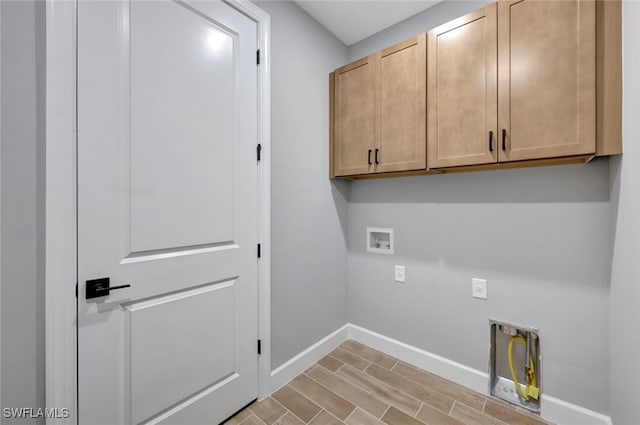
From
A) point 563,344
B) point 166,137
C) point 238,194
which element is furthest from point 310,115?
point 563,344

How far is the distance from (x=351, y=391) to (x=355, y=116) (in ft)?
6.66

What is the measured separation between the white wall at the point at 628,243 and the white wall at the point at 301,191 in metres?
1.70

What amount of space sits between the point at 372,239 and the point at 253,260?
1.14 m

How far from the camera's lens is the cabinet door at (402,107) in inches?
68.9

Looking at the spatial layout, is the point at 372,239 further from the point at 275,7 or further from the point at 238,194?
the point at 275,7

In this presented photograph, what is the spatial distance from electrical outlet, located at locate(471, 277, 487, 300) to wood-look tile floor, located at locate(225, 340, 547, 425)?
2.14 feet

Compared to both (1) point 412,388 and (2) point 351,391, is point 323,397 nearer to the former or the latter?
(2) point 351,391

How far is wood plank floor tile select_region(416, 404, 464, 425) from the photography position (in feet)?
5.02

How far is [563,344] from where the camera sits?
1.53 m

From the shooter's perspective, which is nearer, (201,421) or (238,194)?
(201,421)

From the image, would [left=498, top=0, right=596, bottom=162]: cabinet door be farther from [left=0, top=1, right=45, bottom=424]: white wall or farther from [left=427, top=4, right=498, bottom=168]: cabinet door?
[left=0, top=1, right=45, bottom=424]: white wall

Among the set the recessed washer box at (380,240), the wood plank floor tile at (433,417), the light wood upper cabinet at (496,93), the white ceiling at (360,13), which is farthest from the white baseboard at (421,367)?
the white ceiling at (360,13)

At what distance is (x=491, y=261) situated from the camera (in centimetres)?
176

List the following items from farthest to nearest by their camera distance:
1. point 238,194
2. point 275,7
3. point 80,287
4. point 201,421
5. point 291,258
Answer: point 291,258, point 275,7, point 238,194, point 201,421, point 80,287
